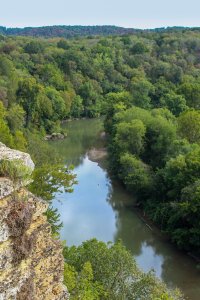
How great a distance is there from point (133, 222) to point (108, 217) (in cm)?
203

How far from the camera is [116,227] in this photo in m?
32.0

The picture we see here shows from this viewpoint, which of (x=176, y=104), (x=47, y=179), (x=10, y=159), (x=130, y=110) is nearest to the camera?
(x=10, y=159)

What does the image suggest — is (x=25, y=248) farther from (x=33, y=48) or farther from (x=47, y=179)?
(x=33, y=48)

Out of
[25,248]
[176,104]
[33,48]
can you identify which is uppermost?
[25,248]

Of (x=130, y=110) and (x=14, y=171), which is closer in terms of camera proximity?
(x=14, y=171)

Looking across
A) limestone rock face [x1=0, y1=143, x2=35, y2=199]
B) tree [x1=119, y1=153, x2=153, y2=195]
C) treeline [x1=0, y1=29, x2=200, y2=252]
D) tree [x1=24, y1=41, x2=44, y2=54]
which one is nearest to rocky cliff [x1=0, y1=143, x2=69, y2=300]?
limestone rock face [x1=0, y1=143, x2=35, y2=199]

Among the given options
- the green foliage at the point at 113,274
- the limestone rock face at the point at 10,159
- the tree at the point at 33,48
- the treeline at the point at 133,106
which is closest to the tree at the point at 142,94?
the treeline at the point at 133,106

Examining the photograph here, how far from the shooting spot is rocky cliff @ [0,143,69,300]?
23.8 feet

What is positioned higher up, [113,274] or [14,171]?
[14,171]

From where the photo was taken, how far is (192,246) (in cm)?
2820

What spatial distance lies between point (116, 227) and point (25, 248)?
24865mm

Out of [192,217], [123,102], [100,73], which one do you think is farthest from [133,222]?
[100,73]

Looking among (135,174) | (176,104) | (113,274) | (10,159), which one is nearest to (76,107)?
(176,104)

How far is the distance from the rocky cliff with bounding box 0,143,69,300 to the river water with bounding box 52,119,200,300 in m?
14.3
